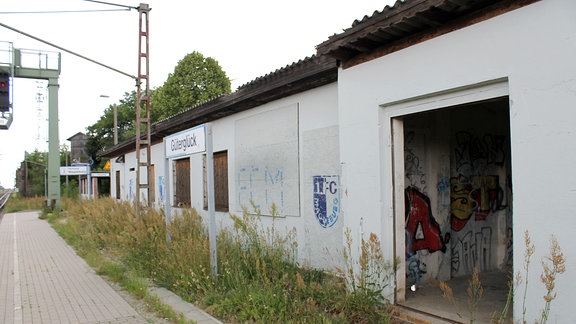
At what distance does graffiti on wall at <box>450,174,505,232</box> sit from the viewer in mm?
6762

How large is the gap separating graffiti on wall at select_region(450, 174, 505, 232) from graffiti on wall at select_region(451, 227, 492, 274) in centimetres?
24

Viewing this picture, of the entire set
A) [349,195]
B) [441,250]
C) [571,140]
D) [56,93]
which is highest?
[56,93]

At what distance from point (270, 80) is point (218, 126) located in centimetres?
327

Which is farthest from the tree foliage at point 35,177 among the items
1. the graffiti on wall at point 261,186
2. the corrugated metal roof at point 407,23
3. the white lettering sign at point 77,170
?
the corrugated metal roof at point 407,23

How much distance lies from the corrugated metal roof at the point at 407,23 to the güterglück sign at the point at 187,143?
2237 millimetres

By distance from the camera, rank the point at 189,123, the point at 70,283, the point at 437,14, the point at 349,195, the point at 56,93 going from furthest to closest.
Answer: the point at 56,93 < the point at 189,123 < the point at 70,283 < the point at 349,195 < the point at 437,14

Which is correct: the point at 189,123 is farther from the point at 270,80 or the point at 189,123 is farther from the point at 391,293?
the point at 391,293

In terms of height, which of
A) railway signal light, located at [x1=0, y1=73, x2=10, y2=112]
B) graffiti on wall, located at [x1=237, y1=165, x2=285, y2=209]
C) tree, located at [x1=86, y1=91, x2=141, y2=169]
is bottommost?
graffiti on wall, located at [x1=237, y1=165, x2=285, y2=209]

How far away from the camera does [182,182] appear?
1335cm

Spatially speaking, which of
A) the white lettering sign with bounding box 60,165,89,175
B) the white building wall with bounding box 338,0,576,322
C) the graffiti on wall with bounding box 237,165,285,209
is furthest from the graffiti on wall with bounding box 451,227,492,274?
the white lettering sign with bounding box 60,165,89,175

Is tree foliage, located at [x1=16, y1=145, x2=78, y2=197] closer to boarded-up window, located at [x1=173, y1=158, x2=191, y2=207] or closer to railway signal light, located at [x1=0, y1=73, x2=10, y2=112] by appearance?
railway signal light, located at [x1=0, y1=73, x2=10, y2=112]

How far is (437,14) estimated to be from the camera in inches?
174

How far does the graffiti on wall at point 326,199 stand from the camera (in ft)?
22.4

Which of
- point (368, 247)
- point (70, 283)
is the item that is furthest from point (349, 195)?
point (70, 283)
